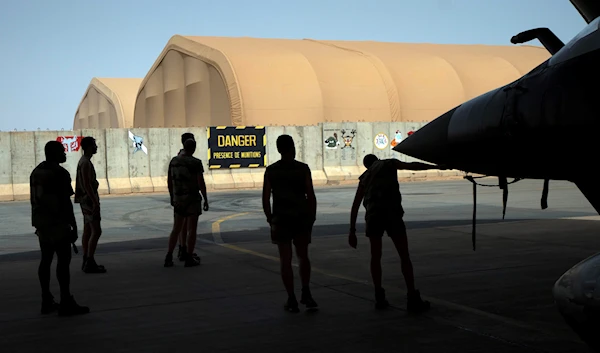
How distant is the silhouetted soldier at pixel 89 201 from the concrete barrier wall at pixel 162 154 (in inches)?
830

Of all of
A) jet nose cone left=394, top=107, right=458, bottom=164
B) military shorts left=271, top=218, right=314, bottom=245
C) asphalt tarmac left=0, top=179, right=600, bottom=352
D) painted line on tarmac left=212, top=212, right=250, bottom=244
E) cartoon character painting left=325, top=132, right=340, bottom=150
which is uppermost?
cartoon character painting left=325, top=132, right=340, bottom=150

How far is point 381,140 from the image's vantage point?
1505 inches

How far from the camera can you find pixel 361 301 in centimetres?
836

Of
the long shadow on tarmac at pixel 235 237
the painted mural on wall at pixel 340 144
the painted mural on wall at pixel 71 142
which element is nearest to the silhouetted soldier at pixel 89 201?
the long shadow on tarmac at pixel 235 237

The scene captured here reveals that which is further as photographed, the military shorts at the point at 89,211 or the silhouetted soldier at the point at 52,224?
the military shorts at the point at 89,211

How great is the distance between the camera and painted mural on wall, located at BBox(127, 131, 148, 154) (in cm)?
3281

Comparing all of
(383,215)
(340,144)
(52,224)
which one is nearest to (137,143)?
(340,144)

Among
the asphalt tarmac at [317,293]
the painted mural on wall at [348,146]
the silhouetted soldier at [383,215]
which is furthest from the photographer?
the painted mural on wall at [348,146]

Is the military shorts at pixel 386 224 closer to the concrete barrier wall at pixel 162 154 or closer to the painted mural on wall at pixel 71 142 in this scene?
the concrete barrier wall at pixel 162 154

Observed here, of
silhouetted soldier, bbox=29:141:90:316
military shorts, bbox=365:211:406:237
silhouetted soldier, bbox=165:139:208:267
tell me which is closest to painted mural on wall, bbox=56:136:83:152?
silhouetted soldier, bbox=165:139:208:267

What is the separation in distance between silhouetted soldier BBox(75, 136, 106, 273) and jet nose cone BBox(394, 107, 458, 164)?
4637mm

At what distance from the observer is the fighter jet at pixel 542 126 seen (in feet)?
21.4

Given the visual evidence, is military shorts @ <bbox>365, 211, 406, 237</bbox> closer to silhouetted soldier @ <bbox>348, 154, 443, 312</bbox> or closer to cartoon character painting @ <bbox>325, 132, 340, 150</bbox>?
silhouetted soldier @ <bbox>348, 154, 443, 312</bbox>

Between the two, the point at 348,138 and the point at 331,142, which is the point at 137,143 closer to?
the point at 331,142
